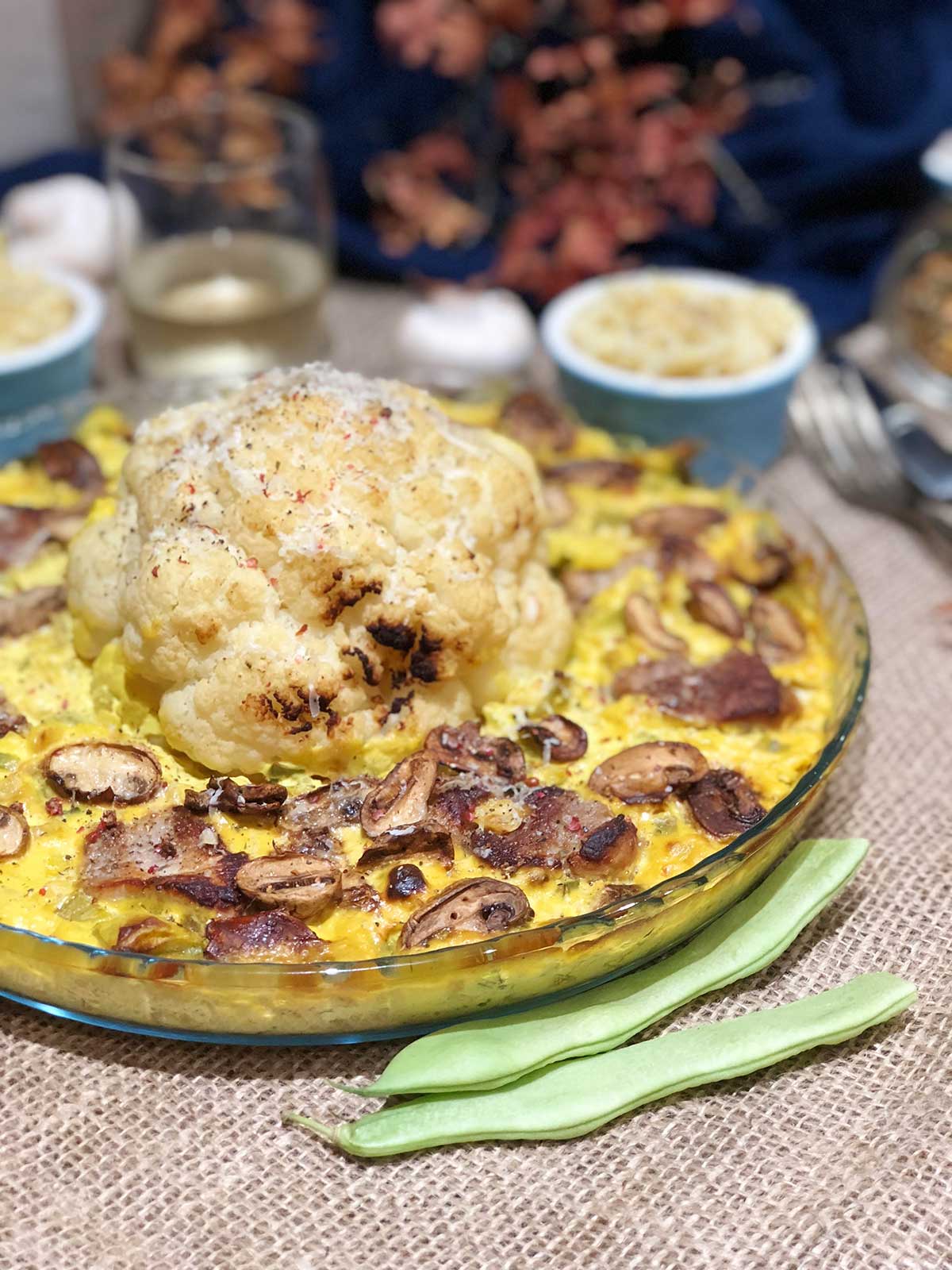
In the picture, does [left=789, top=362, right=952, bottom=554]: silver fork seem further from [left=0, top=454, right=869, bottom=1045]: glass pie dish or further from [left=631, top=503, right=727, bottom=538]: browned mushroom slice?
[left=0, top=454, right=869, bottom=1045]: glass pie dish

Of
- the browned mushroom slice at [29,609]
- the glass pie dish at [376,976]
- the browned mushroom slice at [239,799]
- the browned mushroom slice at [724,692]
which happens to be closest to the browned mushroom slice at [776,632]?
the browned mushroom slice at [724,692]

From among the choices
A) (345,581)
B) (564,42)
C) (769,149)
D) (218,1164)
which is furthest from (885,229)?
(218,1164)

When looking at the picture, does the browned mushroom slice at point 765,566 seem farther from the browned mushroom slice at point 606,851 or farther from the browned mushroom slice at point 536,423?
the browned mushroom slice at point 606,851

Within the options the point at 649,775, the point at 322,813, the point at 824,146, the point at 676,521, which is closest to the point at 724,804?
the point at 649,775

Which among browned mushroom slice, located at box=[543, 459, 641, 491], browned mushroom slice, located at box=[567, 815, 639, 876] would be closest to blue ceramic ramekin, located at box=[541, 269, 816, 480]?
A: browned mushroom slice, located at box=[543, 459, 641, 491]

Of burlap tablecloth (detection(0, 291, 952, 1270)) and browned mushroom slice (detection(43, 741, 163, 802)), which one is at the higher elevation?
browned mushroom slice (detection(43, 741, 163, 802))
